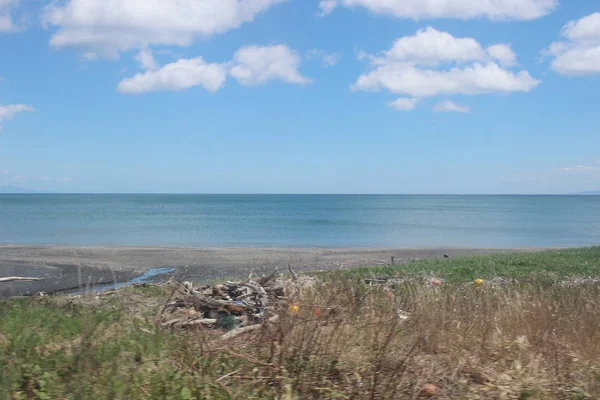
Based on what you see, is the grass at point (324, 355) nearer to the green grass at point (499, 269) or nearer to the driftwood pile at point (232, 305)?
the driftwood pile at point (232, 305)

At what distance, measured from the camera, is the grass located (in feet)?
14.2

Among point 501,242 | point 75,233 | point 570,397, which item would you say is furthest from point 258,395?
point 75,233

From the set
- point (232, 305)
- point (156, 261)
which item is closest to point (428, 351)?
point (232, 305)

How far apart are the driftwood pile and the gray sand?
1026cm

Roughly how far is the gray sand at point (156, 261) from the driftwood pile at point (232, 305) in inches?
404

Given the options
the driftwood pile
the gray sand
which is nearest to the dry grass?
the driftwood pile

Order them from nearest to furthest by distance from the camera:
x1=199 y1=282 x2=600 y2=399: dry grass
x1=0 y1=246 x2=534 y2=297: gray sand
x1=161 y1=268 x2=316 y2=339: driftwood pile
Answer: x1=199 y1=282 x2=600 y2=399: dry grass → x1=161 y1=268 x2=316 y2=339: driftwood pile → x1=0 y1=246 x2=534 y2=297: gray sand

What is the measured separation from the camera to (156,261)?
84.3 feet

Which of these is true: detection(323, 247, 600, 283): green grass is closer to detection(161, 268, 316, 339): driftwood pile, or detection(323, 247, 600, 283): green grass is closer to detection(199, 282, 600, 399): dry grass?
detection(161, 268, 316, 339): driftwood pile

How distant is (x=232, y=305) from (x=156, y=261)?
19.5m

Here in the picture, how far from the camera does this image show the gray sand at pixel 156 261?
20.2m

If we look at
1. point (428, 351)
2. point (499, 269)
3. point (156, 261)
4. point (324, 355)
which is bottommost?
point (156, 261)

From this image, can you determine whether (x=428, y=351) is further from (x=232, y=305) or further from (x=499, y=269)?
(x=499, y=269)

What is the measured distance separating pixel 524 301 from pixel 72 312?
15.8ft
